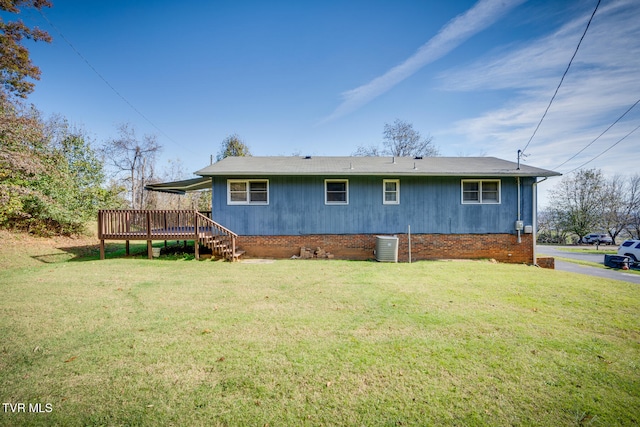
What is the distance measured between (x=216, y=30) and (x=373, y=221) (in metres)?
12.2

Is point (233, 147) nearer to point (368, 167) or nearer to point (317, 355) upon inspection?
point (368, 167)

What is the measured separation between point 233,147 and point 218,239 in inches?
625

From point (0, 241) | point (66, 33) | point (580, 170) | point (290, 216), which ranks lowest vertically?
point (0, 241)

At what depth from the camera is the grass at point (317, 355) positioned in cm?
222

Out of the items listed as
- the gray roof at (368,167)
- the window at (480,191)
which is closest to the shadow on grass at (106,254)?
the gray roof at (368,167)

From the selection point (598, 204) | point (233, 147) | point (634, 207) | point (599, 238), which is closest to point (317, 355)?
point (233, 147)

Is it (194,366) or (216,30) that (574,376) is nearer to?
(194,366)

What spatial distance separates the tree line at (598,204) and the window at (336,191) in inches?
1432

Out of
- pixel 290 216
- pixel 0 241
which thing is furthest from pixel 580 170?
pixel 0 241

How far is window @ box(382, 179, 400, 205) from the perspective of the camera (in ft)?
37.1

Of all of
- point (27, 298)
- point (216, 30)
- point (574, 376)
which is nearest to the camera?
point (574, 376)

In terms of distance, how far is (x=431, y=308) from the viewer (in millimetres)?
4754

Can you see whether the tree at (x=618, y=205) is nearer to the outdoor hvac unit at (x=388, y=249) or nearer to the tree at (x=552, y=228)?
the tree at (x=552, y=228)

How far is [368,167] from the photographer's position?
454 inches
